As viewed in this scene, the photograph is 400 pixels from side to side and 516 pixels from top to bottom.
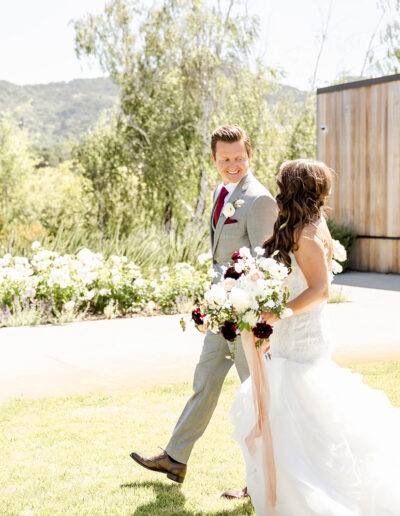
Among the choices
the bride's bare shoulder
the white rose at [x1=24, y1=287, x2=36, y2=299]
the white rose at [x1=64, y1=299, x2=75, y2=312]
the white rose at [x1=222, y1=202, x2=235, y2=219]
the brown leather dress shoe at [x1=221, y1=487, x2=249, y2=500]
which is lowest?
the brown leather dress shoe at [x1=221, y1=487, x2=249, y2=500]

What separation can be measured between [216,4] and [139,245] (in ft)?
62.8

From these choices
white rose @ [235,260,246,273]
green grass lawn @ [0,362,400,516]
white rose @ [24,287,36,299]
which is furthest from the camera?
white rose @ [24,287,36,299]

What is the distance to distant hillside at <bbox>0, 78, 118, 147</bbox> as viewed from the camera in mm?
96125

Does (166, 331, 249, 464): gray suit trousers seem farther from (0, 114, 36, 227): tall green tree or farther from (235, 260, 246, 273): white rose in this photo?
(0, 114, 36, 227): tall green tree

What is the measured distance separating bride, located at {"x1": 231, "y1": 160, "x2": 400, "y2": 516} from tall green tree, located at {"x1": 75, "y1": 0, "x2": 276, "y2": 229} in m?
24.0

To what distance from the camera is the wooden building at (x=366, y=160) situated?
608 inches

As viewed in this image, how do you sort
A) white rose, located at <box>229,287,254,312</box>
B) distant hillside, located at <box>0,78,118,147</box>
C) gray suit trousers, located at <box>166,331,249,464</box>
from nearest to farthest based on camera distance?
white rose, located at <box>229,287,254,312</box> < gray suit trousers, located at <box>166,331,249,464</box> < distant hillside, located at <box>0,78,118,147</box>

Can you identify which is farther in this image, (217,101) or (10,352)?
(217,101)

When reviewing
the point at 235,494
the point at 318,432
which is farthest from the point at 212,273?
the point at 235,494

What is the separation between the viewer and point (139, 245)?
39.1 ft

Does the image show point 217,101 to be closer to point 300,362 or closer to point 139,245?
point 139,245

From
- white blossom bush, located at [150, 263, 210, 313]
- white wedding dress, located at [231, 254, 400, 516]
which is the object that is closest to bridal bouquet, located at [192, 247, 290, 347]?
white wedding dress, located at [231, 254, 400, 516]

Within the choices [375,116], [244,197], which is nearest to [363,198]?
[375,116]

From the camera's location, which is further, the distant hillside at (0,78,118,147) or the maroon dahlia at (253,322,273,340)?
the distant hillside at (0,78,118,147)
